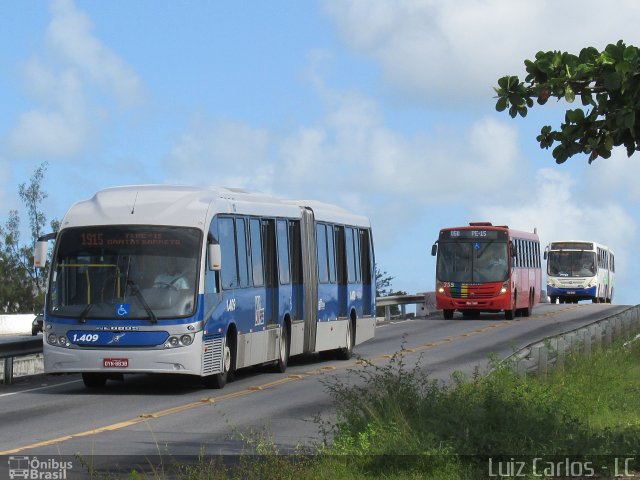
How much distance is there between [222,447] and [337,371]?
12210 mm

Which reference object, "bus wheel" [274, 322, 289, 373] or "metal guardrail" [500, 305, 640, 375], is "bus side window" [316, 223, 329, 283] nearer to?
"bus wheel" [274, 322, 289, 373]

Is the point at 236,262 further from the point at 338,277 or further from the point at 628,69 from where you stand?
the point at 628,69

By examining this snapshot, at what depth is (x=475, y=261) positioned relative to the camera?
51375 mm

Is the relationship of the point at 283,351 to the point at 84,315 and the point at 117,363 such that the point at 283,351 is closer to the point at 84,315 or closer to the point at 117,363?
the point at 117,363

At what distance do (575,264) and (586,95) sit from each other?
68.1 m

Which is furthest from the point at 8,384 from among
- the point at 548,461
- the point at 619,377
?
the point at 548,461

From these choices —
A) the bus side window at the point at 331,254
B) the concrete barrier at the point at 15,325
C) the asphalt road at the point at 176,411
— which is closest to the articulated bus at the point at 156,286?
the asphalt road at the point at 176,411

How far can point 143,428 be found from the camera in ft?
56.0

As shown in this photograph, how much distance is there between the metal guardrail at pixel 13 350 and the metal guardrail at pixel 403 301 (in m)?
24.4

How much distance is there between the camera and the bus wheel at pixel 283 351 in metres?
26.6

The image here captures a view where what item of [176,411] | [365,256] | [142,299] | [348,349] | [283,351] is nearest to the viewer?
[176,411]

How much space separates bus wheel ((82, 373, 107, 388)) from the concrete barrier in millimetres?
28049

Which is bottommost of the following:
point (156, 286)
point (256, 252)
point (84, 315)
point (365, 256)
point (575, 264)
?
point (84, 315)

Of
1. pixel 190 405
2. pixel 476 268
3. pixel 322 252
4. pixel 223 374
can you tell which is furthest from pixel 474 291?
pixel 190 405
